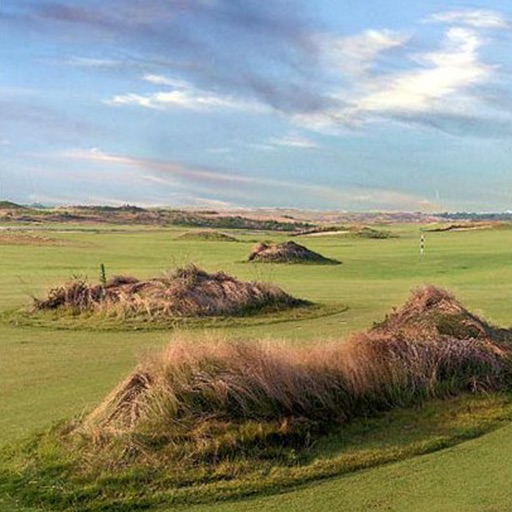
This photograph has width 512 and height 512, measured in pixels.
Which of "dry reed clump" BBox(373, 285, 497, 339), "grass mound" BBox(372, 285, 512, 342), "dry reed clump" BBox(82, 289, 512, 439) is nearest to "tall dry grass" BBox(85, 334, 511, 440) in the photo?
"dry reed clump" BBox(82, 289, 512, 439)

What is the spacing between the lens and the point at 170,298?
13867mm

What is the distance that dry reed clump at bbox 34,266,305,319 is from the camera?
44.6 ft

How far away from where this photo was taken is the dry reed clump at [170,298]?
13594 millimetres

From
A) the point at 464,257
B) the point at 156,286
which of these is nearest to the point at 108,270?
the point at 156,286

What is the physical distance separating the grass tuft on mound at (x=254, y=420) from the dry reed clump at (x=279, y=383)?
0.04 feet

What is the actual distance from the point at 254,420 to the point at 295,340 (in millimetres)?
4544

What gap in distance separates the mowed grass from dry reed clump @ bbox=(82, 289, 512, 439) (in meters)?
0.91

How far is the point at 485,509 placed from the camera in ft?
14.7

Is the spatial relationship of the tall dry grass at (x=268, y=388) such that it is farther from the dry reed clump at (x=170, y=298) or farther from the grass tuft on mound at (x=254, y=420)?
the dry reed clump at (x=170, y=298)

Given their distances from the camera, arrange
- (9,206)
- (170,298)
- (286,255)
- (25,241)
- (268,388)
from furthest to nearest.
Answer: (9,206), (25,241), (286,255), (170,298), (268,388)

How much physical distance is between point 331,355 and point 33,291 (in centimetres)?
1304

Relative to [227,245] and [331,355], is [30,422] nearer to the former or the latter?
[331,355]

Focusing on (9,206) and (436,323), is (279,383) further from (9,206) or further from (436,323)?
(9,206)

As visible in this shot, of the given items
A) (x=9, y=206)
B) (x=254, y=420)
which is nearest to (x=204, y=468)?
(x=254, y=420)
